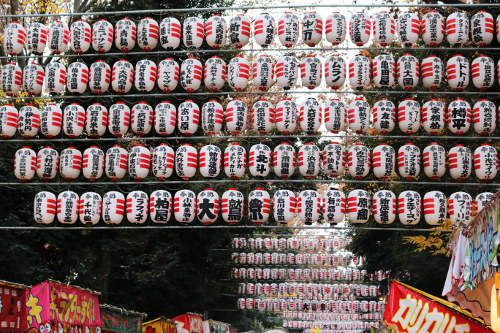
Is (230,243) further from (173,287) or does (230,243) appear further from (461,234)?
(461,234)

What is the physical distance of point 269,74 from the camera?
13.5 meters

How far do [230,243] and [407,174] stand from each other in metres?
16.2

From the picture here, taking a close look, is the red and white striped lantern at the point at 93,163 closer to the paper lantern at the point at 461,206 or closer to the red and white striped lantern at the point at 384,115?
the red and white striped lantern at the point at 384,115

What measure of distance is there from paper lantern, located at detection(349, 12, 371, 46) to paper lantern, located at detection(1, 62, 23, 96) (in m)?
8.48

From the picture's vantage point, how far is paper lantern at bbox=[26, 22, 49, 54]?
1447 cm

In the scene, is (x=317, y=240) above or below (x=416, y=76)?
below

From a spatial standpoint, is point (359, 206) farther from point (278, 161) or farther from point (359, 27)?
point (359, 27)

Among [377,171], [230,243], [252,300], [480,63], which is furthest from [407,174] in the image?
[252,300]

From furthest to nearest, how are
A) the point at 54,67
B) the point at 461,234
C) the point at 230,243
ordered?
the point at 230,243 → the point at 54,67 → the point at 461,234

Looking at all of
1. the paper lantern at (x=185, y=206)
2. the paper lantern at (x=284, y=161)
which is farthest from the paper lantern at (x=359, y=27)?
the paper lantern at (x=185, y=206)

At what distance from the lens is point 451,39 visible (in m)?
13.3

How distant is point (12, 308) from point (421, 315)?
585cm

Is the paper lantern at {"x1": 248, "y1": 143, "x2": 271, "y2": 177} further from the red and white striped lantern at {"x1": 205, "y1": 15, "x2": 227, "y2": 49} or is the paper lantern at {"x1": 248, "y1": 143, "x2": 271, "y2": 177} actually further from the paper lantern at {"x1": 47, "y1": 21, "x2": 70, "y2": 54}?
the paper lantern at {"x1": 47, "y1": 21, "x2": 70, "y2": 54}

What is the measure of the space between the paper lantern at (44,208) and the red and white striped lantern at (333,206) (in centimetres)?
660
